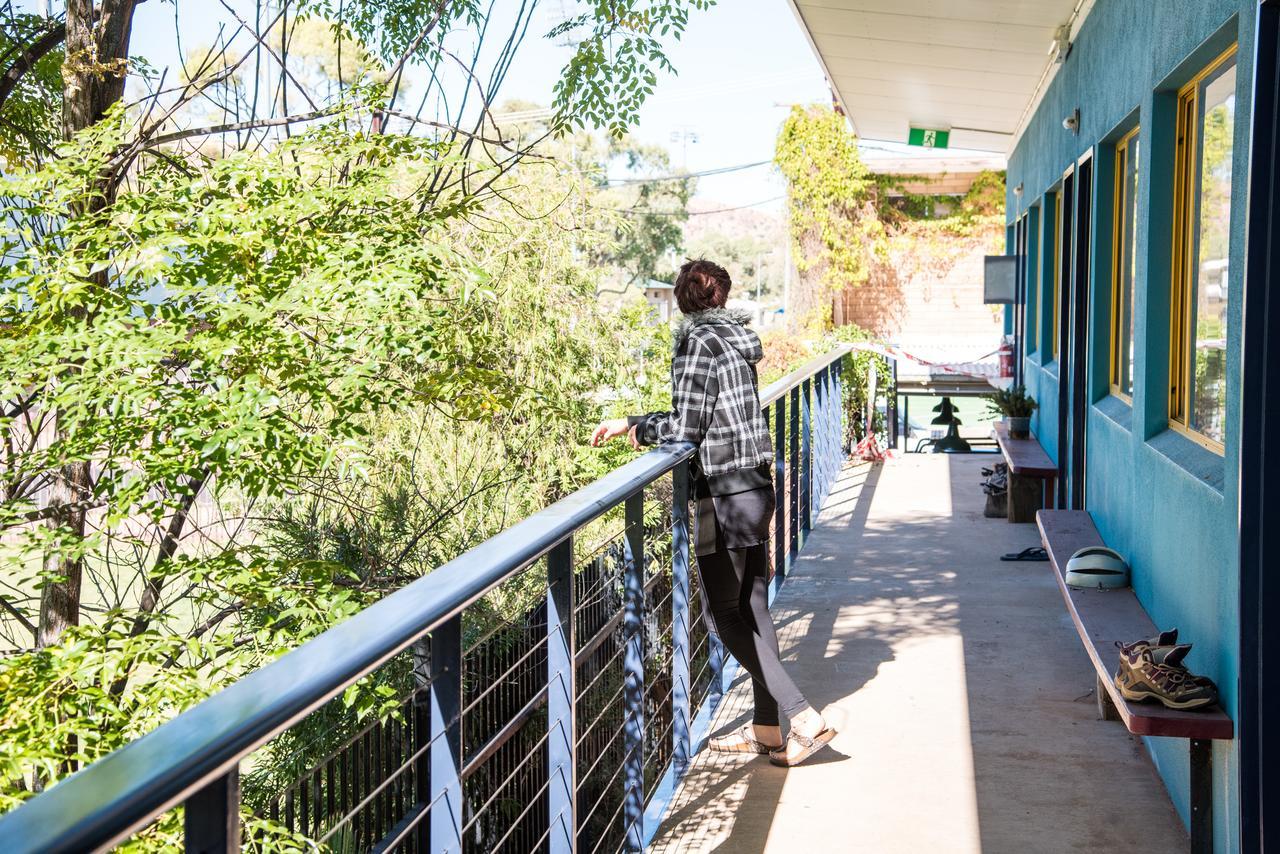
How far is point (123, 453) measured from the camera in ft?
16.4

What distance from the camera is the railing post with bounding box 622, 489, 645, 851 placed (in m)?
3.15

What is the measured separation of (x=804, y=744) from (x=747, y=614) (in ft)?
1.50

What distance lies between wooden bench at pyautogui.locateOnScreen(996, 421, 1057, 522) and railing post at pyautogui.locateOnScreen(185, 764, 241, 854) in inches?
291

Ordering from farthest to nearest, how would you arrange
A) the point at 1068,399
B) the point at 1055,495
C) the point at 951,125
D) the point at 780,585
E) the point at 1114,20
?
1. the point at 951,125
2. the point at 1055,495
3. the point at 1068,399
4. the point at 780,585
5. the point at 1114,20

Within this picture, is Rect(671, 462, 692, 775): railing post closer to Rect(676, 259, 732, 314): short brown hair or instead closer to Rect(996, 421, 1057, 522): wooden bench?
Rect(676, 259, 732, 314): short brown hair

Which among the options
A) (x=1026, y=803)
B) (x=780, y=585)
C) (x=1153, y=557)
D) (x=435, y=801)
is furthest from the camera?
(x=780, y=585)

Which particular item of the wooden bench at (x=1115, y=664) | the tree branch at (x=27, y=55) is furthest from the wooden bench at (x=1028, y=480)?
the tree branch at (x=27, y=55)

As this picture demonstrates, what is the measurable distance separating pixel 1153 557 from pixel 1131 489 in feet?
2.21

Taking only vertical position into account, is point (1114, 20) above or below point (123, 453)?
above

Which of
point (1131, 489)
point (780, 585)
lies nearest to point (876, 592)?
point (780, 585)

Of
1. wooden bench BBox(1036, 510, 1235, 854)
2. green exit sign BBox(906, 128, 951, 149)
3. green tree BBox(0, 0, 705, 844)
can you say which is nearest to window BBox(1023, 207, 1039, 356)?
green exit sign BBox(906, 128, 951, 149)

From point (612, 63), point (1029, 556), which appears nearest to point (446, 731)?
point (1029, 556)

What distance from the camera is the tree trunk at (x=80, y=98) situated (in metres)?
5.89

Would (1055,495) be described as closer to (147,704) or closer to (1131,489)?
(1131,489)
